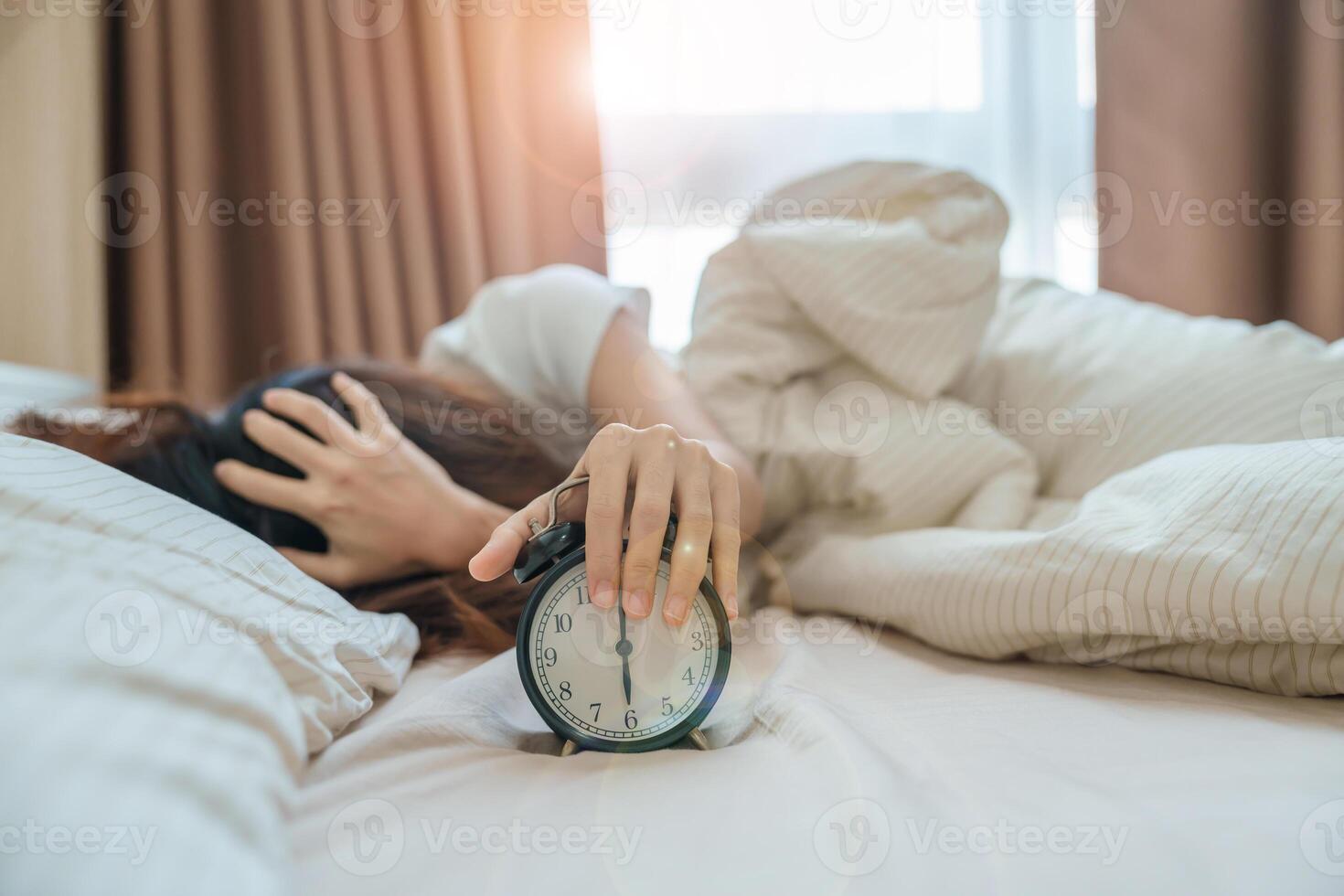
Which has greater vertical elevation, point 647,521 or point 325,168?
point 325,168

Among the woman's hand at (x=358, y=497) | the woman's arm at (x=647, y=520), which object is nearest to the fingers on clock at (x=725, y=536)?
the woman's arm at (x=647, y=520)

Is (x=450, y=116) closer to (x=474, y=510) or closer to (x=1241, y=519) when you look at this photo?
(x=474, y=510)

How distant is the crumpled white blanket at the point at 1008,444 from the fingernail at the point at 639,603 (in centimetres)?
33

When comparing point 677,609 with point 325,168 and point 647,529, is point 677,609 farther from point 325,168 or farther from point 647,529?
point 325,168

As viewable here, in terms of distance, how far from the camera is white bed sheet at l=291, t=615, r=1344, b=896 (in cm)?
45

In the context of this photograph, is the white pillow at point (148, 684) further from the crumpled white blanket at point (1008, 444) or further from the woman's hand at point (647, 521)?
the crumpled white blanket at point (1008, 444)

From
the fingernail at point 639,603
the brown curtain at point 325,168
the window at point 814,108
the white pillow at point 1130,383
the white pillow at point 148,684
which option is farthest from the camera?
the window at point 814,108

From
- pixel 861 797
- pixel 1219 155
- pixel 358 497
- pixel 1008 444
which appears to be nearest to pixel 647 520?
pixel 861 797

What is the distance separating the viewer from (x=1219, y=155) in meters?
1.94

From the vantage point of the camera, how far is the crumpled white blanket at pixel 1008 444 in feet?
2.10

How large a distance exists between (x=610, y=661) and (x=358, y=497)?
17.5 inches

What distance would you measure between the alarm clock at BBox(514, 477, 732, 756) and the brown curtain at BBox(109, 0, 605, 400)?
4.57 feet

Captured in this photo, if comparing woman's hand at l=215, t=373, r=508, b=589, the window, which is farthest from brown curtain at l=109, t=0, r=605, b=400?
woman's hand at l=215, t=373, r=508, b=589

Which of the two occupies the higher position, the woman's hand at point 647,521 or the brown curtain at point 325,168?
the brown curtain at point 325,168
